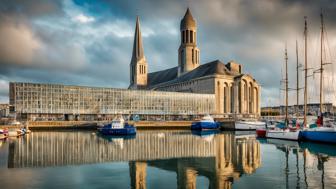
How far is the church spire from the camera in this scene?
5423 inches

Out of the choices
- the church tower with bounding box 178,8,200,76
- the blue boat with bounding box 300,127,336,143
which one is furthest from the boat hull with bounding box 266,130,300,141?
the church tower with bounding box 178,8,200,76

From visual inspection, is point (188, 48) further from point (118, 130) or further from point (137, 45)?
point (118, 130)

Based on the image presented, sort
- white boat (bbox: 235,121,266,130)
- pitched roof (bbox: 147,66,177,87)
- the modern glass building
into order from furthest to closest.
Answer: pitched roof (bbox: 147,66,177,87), the modern glass building, white boat (bbox: 235,121,266,130)

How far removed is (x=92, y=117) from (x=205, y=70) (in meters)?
45.8

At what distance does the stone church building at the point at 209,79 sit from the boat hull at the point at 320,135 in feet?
223

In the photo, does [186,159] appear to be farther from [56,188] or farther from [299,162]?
[56,188]

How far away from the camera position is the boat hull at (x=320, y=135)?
122 feet

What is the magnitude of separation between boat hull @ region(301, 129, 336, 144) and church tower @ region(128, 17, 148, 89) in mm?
106207

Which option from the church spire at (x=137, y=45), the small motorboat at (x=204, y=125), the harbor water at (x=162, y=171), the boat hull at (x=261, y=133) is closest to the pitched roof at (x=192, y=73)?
the church spire at (x=137, y=45)

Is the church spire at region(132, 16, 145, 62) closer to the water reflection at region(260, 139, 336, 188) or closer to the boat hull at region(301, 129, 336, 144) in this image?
the boat hull at region(301, 129, 336, 144)

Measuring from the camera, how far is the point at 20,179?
17.5 meters

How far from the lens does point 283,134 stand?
4559cm

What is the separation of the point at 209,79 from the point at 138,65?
43733 mm

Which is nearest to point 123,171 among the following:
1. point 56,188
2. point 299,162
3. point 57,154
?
point 56,188
